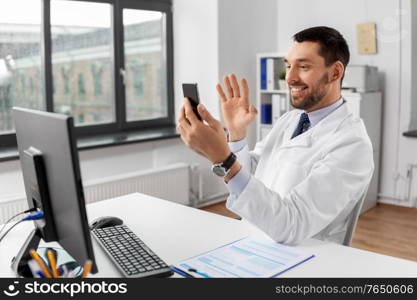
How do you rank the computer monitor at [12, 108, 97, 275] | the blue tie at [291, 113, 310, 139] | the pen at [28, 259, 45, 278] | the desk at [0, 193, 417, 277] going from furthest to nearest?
the blue tie at [291, 113, 310, 139] → the desk at [0, 193, 417, 277] → the pen at [28, 259, 45, 278] → the computer monitor at [12, 108, 97, 275]

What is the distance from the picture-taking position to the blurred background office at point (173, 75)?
376cm

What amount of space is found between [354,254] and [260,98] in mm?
3325

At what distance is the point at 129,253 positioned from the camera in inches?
57.4

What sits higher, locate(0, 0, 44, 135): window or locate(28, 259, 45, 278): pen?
locate(0, 0, 44, 135): window

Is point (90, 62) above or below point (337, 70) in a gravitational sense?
above

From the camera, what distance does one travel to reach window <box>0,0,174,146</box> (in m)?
3.67

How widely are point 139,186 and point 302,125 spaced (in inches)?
87.5

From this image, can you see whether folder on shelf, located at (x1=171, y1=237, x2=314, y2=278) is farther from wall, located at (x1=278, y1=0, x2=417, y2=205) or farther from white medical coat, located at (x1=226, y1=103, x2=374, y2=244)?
wall, located at (x1=278, y1=0, x2=417, y2=205)

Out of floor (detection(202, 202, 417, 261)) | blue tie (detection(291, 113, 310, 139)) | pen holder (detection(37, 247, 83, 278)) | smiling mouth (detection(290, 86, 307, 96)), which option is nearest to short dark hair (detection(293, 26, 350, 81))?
smiling mouth (detection(290, 86, 307, 96))

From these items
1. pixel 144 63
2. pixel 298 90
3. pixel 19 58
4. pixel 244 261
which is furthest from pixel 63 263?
pixel 144 63

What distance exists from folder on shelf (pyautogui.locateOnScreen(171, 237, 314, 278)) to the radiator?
6.76 ft

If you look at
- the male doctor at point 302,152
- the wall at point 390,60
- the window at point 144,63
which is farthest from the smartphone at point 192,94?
the wall at point 390,60

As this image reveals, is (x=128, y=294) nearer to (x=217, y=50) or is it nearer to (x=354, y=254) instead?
(x=354, y=254)

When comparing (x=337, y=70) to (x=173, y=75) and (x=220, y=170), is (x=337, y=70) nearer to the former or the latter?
(x=220, y=170)
